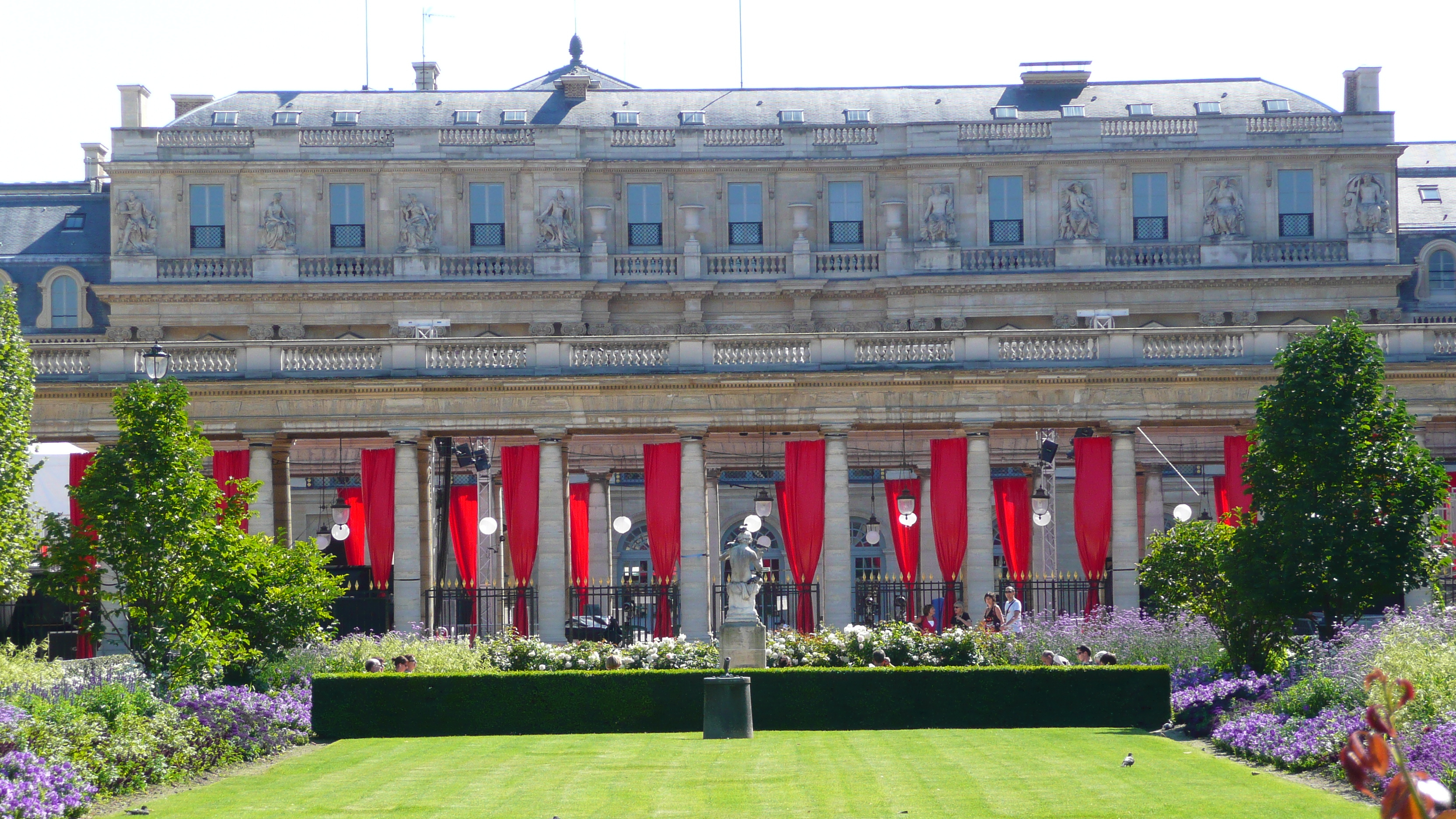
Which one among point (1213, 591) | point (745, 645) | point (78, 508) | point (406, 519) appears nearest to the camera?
point (1213, 591)

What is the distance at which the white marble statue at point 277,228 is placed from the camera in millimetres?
57281

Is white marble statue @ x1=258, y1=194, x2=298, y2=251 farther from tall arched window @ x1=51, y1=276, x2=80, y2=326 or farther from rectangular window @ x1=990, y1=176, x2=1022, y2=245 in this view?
rectangular window @ x1=990, y1=176, x2=1022, y2=245

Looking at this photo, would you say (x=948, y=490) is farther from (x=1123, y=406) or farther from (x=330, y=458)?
(x=330, y=458)

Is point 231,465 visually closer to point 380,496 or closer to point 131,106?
point 380,496

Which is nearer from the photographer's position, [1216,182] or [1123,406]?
[1123,406]

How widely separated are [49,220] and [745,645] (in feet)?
129

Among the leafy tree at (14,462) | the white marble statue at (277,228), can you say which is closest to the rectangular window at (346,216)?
the white marble statue at (277,228)

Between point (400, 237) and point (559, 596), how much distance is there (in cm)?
1886

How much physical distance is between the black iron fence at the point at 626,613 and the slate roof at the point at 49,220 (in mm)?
25038

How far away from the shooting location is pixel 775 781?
21.5m

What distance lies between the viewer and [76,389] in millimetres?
42531

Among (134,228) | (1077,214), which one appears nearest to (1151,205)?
(1077,214)

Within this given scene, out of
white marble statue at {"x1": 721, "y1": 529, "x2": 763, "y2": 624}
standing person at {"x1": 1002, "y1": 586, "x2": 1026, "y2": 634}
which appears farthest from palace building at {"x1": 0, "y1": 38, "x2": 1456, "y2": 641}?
white marble statue at {"x1": 721, "y1": 529, "x2": 763, "y2": 624}

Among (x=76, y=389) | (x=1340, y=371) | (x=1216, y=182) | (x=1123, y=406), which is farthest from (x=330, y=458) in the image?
(x=1340, y=371)
